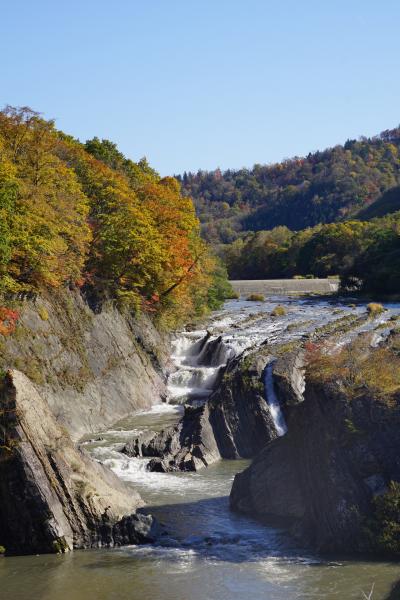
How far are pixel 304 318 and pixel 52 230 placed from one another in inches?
1138

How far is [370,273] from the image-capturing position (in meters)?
78.9

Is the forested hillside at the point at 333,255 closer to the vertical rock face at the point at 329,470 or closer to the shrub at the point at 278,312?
the shrub at the point at 278,312

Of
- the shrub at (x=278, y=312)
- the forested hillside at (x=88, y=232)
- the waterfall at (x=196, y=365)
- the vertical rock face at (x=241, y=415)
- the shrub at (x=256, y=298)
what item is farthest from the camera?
the shrub at (x=256, y=298)

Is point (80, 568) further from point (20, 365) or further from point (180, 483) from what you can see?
point (20, 365)

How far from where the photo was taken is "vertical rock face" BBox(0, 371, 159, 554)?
18859 millimetres

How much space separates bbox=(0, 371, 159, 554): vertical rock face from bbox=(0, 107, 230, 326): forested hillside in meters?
11.2

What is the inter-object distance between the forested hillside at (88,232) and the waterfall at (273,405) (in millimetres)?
10827

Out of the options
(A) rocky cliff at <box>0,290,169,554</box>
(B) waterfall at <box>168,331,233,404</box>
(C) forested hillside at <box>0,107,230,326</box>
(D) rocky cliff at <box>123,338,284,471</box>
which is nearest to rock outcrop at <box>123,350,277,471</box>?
(D) rocky cliff at <box>123,338,284,471</box>

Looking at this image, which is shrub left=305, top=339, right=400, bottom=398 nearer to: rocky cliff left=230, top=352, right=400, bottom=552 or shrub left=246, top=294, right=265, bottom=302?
rocky cliff left=230, top=352, right=400, bottom=552

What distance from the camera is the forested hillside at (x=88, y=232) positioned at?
1262 inches

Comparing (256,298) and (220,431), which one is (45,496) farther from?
(256,298)

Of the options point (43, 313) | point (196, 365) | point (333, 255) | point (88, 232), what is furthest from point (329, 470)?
point (333, 255)

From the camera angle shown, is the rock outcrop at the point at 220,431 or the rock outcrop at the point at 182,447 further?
the rock outcrop at the point at 220,431

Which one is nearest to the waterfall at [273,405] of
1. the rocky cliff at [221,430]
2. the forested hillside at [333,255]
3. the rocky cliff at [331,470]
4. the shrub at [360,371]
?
the rocky cliff at [221,430]
